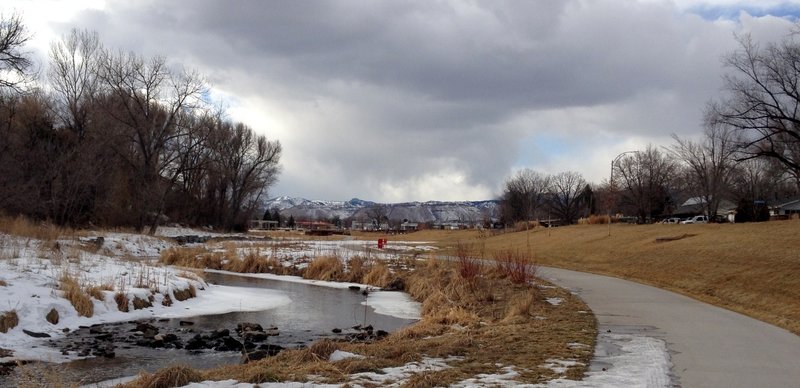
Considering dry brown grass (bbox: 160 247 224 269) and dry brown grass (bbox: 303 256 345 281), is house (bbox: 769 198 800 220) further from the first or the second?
dry brown grass (bbox: 160 247 224 269)

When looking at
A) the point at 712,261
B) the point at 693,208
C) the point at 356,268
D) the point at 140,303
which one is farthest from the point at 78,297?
the point at 693,208

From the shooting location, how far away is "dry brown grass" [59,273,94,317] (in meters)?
14.0

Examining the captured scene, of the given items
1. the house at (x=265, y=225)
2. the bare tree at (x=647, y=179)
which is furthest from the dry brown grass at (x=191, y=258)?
the house at (x=265, y=225)

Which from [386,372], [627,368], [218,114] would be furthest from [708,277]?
[218,114]

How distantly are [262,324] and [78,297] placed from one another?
428 centimetres

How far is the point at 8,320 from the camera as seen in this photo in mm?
11750

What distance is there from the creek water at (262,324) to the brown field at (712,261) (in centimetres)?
642

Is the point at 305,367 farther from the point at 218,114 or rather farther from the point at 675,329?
the point at 218,114

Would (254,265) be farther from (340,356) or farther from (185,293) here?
(340,356)

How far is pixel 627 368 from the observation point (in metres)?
8.45

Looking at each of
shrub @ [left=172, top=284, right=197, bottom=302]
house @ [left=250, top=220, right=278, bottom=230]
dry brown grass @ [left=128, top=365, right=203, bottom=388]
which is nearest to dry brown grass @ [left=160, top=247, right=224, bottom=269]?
shrub @ [left=172, top=284, right=197, bottom=302]

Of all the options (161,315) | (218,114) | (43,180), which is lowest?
(161,315)

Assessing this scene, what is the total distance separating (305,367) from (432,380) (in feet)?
6.06

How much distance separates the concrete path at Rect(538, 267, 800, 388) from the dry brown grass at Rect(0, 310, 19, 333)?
11.5 metres
